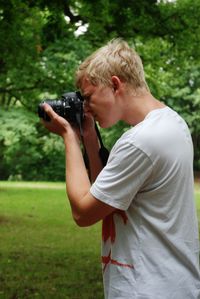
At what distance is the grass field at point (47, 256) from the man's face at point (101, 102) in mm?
4455

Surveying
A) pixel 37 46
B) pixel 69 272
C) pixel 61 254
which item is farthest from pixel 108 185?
pixel 37 46

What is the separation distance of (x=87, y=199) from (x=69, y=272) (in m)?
5.98

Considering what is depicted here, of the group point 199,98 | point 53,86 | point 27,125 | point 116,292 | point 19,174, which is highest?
point 116,292

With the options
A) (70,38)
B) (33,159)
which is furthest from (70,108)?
(33,159)

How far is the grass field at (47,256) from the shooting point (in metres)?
6.64

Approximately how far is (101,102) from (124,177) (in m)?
0.28

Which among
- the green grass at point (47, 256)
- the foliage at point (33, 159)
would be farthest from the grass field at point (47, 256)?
the foliage at point (33, 159)

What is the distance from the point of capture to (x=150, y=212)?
6.29ft

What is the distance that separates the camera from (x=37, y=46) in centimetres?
1230

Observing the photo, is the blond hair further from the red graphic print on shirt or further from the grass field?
the grass field

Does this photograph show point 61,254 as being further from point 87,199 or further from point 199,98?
point 199,98

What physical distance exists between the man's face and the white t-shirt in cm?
13

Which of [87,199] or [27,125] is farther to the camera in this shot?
[27,125]

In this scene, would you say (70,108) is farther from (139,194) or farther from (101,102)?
(139,194)
